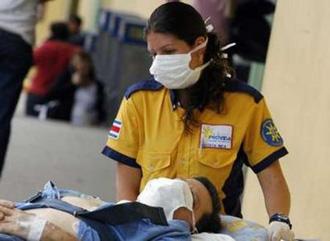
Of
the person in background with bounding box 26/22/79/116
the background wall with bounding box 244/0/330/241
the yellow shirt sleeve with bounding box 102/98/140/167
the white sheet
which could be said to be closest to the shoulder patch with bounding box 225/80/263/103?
the yellow shirt sleeve with bounding box 102/98/140/167

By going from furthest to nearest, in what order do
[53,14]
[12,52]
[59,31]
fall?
[53,14], [59,31], [12,52]

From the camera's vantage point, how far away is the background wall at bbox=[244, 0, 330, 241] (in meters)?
4.88

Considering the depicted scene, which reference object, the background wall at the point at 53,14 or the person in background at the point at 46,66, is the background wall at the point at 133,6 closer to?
the person in background at the point at 46,66

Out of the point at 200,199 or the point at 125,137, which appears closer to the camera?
the point at 200,199

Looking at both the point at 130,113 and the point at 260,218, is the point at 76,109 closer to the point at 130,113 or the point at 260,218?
the point at 260,218

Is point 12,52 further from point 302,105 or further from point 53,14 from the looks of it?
point 53,14

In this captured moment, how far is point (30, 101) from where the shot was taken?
1174 centimetres

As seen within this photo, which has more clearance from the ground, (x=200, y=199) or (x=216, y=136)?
(x=216, y=136)

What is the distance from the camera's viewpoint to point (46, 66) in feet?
39.3

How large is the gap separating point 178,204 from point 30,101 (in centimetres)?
853

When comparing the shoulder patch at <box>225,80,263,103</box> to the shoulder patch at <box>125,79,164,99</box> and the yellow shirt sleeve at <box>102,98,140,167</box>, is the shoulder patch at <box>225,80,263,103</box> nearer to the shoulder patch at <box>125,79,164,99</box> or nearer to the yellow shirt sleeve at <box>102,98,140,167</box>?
the shoulder patch at <box>125,79,164,99</box>

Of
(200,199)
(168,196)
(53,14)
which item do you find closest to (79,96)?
(53,14)

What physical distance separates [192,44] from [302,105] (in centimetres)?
157

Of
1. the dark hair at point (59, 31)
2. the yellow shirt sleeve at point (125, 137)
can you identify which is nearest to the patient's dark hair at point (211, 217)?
the yellow shirt sleeve at point (125, 137)
